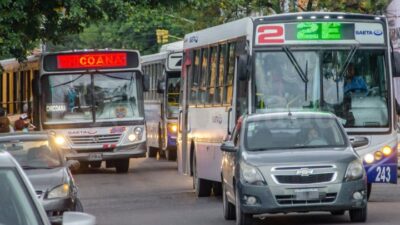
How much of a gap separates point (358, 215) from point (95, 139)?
15.8m

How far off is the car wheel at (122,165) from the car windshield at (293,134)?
16.2m

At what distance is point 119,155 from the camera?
31656mm

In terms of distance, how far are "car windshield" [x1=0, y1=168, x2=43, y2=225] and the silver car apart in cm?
899

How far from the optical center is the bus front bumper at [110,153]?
31.5 metres

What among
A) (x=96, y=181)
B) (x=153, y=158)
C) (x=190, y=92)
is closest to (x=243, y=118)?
(x=190, y=92)

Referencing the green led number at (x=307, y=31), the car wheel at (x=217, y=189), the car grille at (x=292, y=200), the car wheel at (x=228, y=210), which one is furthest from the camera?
the car wheel at (x=217, y=189)

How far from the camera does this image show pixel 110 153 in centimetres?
3162

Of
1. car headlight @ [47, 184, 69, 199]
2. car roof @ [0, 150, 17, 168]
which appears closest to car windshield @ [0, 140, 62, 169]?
car headlight @ [47, 184, 69, 199]

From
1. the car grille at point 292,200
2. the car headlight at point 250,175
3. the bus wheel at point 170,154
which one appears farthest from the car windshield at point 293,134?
the bus wheel at point 170,154

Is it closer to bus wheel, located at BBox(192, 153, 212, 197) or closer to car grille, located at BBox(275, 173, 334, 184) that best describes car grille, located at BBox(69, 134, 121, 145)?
bus wheel, located at BBox(192, 153, 212, 197)

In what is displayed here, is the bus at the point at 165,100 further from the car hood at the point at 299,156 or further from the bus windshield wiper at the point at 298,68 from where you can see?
the car hood at the point at 299,156

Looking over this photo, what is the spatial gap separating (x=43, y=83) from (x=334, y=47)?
1226cm

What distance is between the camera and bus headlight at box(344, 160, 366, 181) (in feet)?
52.5

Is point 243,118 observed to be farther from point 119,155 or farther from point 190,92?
point 119,155
